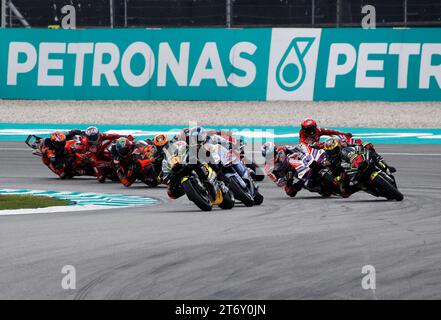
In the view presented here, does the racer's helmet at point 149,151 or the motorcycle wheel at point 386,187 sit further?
the racer's helmet at point 149,151

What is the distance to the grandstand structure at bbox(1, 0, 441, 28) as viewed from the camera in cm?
2748

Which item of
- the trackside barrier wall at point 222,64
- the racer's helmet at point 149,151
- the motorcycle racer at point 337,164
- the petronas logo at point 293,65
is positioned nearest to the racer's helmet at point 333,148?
the motorcycle racer at point 337,164

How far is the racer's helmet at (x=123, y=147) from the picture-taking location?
15703 millimetres

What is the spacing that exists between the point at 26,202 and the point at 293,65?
13.4 metres

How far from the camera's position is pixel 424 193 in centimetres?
1448

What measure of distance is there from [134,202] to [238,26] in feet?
50.0

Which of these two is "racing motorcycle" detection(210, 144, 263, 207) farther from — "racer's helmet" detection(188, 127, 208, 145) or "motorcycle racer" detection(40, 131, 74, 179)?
"motorcycle racer" detection(40, 131, 74, 179)

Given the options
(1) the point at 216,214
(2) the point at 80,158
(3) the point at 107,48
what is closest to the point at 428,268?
(1) the point at 216,214

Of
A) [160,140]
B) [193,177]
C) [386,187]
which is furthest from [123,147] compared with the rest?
[386,187]

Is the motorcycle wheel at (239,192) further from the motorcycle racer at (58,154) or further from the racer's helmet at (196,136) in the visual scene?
the motorcycle racer at (58,154)

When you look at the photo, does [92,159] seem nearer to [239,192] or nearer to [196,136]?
[239,192]

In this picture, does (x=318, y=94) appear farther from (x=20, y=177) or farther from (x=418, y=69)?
(x=20, y=177)

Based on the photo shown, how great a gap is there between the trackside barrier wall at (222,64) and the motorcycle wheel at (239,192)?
42.7 feet

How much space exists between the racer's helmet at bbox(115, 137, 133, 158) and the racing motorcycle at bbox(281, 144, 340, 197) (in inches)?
109
